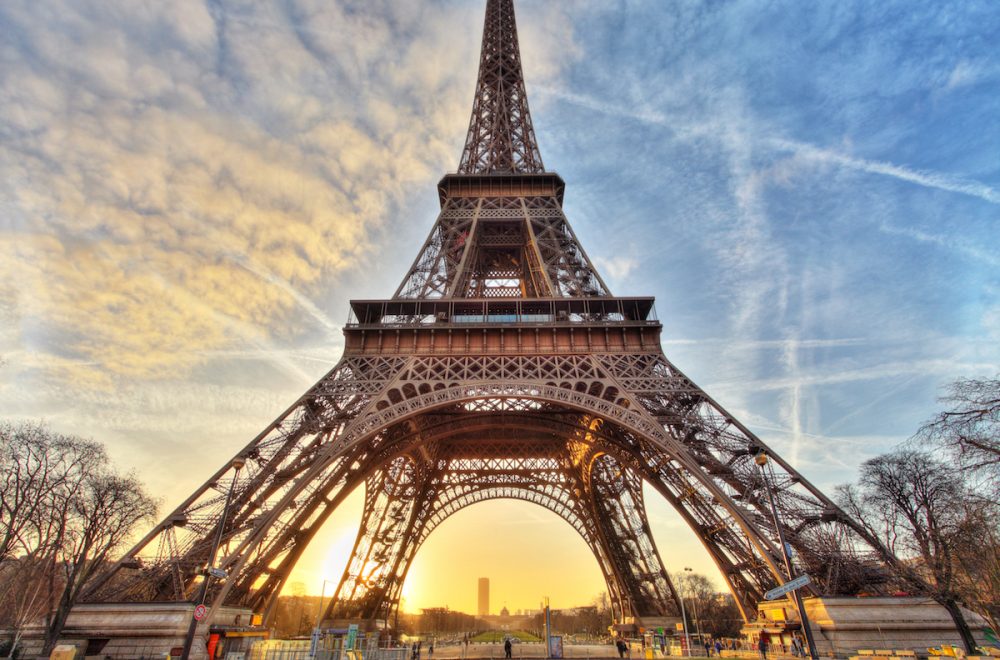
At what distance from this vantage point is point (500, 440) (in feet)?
121

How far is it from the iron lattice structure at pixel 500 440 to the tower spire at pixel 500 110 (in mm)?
402

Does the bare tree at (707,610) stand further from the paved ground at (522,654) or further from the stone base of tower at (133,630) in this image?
the stone base of tower at (133,630)

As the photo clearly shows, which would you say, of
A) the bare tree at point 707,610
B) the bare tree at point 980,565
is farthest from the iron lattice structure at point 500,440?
the bare tree at point 707,610

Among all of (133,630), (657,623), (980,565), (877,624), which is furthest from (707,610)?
(133,630)

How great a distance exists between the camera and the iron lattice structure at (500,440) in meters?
18.7

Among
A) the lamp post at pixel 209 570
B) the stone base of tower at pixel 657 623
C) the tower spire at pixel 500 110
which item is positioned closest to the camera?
the lamp post at pixel 209 570

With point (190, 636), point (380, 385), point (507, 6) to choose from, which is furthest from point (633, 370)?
point (507, 6)

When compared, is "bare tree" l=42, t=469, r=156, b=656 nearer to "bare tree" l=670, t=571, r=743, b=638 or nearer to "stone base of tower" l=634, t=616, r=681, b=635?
"stone base of tower" l=634, t=616, r=681, b=635

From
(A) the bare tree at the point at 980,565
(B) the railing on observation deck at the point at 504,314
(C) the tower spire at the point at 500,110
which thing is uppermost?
(C) the tower spire at the point at 500,110

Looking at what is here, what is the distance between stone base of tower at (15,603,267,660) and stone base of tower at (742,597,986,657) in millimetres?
21182

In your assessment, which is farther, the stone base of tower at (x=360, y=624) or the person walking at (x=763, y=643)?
the stone base of tower at (x=360, y=624)

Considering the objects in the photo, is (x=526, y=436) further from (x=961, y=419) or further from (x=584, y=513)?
(x=961, y=419)

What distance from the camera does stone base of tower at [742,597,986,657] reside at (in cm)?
1606

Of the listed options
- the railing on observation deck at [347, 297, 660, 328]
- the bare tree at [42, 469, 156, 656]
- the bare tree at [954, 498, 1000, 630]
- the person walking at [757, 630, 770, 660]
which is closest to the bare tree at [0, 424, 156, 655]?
the bare tree at [42, 469, 156, 656]
